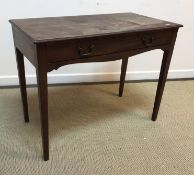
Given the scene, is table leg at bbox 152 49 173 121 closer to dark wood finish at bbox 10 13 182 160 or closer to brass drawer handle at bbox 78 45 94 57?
dark wood finish at bbox 10 13 182 160

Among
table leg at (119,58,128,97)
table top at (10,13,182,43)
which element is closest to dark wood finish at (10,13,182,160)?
table top at (10,13,182,43)

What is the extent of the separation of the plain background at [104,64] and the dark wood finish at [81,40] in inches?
17.3

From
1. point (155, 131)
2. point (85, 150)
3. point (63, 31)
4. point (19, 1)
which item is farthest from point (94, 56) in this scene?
point (19, 1)

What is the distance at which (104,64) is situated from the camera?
7.02 ft

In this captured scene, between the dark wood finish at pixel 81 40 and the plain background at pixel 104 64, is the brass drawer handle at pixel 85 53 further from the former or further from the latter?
the plain background at pixel 104 64

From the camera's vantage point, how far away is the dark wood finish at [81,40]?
1.07 meters

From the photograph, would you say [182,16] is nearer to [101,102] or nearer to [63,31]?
[101,102]

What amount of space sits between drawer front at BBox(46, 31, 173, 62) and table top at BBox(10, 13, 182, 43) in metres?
0.03

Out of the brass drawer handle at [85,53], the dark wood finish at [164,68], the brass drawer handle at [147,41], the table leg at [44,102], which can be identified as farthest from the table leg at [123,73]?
the table leg at [44,102]

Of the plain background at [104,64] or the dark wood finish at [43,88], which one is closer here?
the dark wood finish at [43,88]

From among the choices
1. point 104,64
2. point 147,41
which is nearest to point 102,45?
point 147,41

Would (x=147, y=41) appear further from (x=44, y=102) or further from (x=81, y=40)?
(x=44, y=102)

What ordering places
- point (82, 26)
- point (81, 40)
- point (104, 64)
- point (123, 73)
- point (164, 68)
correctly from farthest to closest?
point (104, 64) → point (123, 73) → point (164, 68) → point (82, 26) → point (81, 40)

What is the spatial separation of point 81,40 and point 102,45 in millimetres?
118
